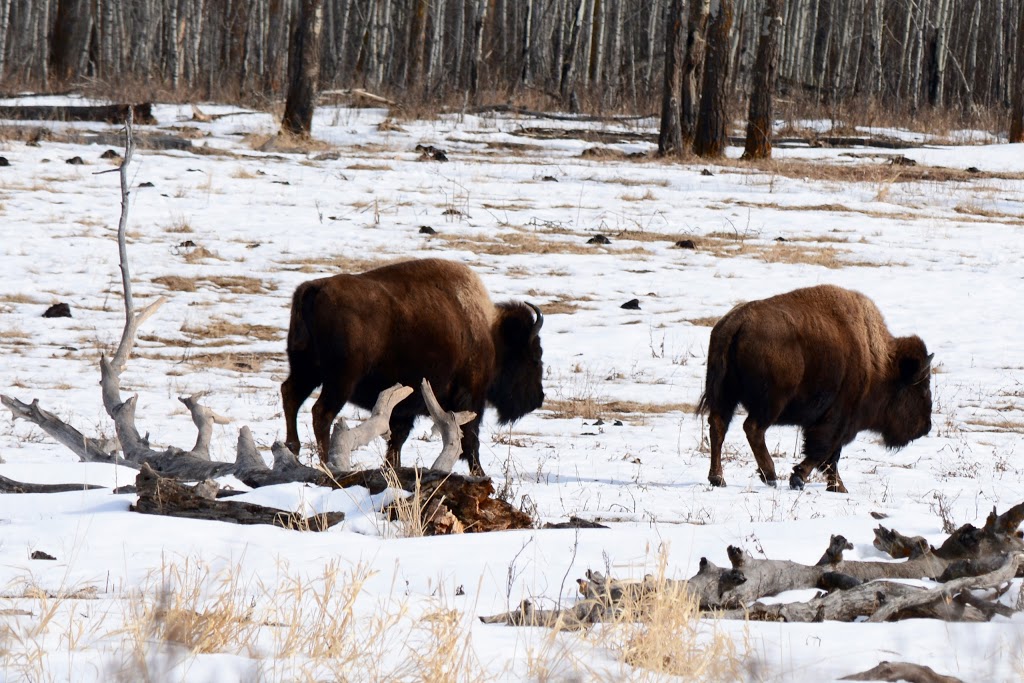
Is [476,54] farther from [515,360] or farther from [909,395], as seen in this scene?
[909,395]

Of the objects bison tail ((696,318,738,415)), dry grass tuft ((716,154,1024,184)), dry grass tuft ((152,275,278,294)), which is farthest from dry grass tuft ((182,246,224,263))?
dry grass tuft ((716,154,1024,184))

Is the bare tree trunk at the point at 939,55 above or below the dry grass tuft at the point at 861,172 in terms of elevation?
above

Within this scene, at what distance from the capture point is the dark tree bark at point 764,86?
21.1m

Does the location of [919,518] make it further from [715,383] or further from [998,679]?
[998,679]

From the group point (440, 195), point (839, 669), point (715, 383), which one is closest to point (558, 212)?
point (440, 195)

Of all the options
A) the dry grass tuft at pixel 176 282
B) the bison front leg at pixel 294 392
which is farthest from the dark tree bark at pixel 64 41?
the bison front leg at pixel 294 392

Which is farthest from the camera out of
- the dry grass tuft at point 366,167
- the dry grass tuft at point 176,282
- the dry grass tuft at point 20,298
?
the dry grass tuft at point 366,167

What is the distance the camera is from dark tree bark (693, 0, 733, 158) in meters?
21.3

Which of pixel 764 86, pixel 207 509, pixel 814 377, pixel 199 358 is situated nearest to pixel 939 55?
pixel 764 86

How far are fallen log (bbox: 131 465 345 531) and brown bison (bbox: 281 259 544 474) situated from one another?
82.1 inches

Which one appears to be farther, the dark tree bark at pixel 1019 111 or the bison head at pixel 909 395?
the dark tree bark at pixel 1019 111

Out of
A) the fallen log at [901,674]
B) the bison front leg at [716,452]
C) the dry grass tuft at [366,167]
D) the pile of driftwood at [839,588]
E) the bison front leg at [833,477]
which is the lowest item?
the bison front leg at [833,477]

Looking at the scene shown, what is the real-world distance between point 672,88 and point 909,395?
567 inches

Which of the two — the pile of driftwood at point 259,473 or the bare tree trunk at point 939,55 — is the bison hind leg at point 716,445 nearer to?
the pile of driftwood at point 259,473
